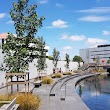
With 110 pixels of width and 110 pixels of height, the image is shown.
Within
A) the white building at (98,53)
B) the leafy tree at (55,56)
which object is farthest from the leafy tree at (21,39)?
the white building at (98,53)

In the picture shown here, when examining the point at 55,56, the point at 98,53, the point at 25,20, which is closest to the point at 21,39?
the point at 25,20

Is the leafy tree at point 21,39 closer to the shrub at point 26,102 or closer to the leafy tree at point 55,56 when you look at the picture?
the shrub at point 26,102

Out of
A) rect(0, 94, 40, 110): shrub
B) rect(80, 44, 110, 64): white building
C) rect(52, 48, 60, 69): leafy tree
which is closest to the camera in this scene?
rect(0, 94, 40, 110): shrub

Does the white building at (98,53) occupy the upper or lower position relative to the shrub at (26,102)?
upper

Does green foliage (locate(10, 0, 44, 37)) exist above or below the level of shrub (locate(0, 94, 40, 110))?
above

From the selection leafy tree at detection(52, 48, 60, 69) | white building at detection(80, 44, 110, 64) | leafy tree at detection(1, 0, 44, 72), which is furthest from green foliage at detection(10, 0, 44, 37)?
white building at detection(80, 44, 110, 64)

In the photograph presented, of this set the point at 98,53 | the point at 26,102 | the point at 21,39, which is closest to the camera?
the point at 26,102

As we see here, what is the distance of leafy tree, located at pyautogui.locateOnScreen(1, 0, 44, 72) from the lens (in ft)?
63.7

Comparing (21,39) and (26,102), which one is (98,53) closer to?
(21,39)

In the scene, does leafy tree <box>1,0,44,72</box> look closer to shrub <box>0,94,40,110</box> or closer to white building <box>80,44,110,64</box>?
shrub <box>0,94,40,110</box>

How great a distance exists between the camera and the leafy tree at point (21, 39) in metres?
19.4

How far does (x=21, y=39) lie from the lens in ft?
65.8

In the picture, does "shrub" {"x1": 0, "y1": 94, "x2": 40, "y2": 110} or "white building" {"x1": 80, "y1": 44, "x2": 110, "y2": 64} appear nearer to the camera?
"shrub" {"x1": 0, "y1": 94, "x2": 40, "y2": 110}

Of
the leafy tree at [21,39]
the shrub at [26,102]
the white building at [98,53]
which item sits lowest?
the shrub at [26,102]
